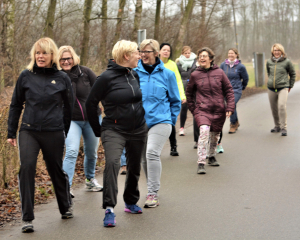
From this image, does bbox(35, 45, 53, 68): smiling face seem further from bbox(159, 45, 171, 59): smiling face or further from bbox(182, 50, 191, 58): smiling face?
bbox(182, 50, 191, 58): smiling face

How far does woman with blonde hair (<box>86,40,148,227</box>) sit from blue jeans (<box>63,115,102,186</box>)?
915 mm

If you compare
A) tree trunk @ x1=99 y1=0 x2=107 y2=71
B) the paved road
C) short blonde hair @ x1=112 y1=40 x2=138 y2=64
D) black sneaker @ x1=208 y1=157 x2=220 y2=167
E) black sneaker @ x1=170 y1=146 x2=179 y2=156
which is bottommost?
the paved road

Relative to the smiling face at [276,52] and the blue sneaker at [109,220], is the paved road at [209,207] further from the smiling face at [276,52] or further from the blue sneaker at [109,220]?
the smiling face at [276,52]

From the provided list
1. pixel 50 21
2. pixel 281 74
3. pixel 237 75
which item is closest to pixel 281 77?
pixel 281 74

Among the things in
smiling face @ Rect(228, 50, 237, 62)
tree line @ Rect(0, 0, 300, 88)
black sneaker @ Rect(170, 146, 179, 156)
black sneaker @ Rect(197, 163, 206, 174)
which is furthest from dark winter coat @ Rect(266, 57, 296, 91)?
tree line @ Rect(0, 0, 300, 88)

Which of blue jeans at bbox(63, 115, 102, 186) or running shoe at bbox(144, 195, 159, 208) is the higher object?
blue jeans at bbox(63, 115, 102, 186)

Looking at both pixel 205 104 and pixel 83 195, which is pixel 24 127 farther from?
pixel 205 104

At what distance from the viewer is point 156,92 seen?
231 inches

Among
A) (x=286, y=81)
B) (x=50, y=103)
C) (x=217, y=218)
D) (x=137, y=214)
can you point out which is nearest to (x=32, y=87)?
(x=50, y=103)

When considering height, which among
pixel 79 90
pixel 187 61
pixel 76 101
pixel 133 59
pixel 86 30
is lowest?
pixel 76 101

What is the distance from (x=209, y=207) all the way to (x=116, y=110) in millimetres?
1699

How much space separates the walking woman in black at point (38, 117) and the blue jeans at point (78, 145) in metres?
0.83

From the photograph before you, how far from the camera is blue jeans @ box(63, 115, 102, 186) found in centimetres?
605

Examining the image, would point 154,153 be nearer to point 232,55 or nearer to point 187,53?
point 187,53
